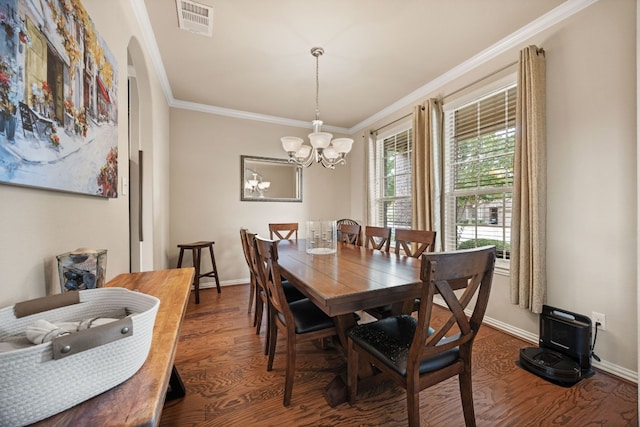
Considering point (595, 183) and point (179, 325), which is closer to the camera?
point (179, 325)

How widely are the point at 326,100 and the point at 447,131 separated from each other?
1.62 m

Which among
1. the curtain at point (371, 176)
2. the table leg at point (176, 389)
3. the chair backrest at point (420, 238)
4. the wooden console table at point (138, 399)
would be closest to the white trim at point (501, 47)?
the curtain at point (371, 176)

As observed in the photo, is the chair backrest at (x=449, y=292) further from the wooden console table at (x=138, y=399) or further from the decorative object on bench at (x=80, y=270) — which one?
the decorative object on bench at (x=80, y=270)

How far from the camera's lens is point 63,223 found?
1.05 m

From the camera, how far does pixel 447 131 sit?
305 centimetres

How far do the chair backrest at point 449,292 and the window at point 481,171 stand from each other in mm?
1663

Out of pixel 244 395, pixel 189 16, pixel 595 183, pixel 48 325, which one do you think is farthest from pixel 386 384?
pixel 189 16

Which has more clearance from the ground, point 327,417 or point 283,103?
point 283,103

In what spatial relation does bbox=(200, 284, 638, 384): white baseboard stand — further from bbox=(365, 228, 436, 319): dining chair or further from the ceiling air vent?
the ceiling air vent

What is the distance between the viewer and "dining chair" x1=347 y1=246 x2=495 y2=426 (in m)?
1.04

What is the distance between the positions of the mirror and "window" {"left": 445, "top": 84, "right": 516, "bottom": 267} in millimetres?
2350

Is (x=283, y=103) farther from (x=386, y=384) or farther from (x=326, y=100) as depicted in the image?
(x=386, y=384)

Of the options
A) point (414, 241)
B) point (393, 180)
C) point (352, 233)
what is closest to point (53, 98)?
point (414, 241)

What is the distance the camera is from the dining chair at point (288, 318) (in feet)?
4.91
